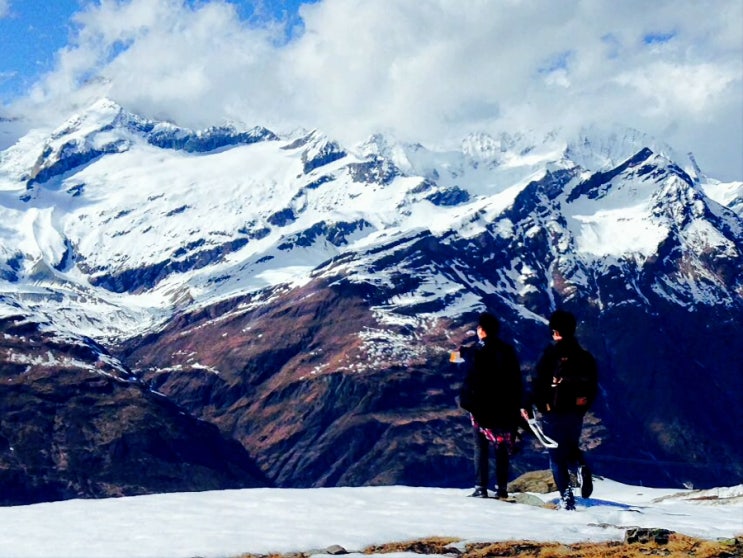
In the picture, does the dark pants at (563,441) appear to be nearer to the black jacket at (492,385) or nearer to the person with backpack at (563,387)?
the person with backpack at (563,387)

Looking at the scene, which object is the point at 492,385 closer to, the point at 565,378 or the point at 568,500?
the point at 565,378

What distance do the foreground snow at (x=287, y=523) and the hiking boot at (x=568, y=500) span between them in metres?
0.44

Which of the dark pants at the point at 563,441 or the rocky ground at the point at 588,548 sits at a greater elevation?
the dark pants at the point at 563,441

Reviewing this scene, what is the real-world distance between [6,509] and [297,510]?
782 centimetres

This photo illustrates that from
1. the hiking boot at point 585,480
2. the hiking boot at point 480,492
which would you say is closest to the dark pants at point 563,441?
the hiking boot at point 585,480

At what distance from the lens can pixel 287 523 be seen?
24812 mm

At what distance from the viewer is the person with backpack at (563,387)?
25578mm

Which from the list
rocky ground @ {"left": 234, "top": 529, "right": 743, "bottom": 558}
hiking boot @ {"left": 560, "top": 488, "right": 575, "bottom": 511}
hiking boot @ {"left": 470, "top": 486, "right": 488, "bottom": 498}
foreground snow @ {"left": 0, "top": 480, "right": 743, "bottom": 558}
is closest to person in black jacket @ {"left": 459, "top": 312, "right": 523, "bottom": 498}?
hiking boot @ {"left": 470, "top": 486, "right": 488, "bottom": 498}

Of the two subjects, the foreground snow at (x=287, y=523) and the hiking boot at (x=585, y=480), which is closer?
the foreground snow at (x=287, y=523)

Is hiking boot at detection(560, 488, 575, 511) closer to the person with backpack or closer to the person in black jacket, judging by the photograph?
the person with backpack

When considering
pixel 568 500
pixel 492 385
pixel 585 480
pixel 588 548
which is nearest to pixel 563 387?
pixel 492 385

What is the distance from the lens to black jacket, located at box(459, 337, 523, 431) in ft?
88.2

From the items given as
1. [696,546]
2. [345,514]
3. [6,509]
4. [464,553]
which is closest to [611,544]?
[696,546]

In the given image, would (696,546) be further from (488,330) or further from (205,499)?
(205,499)
